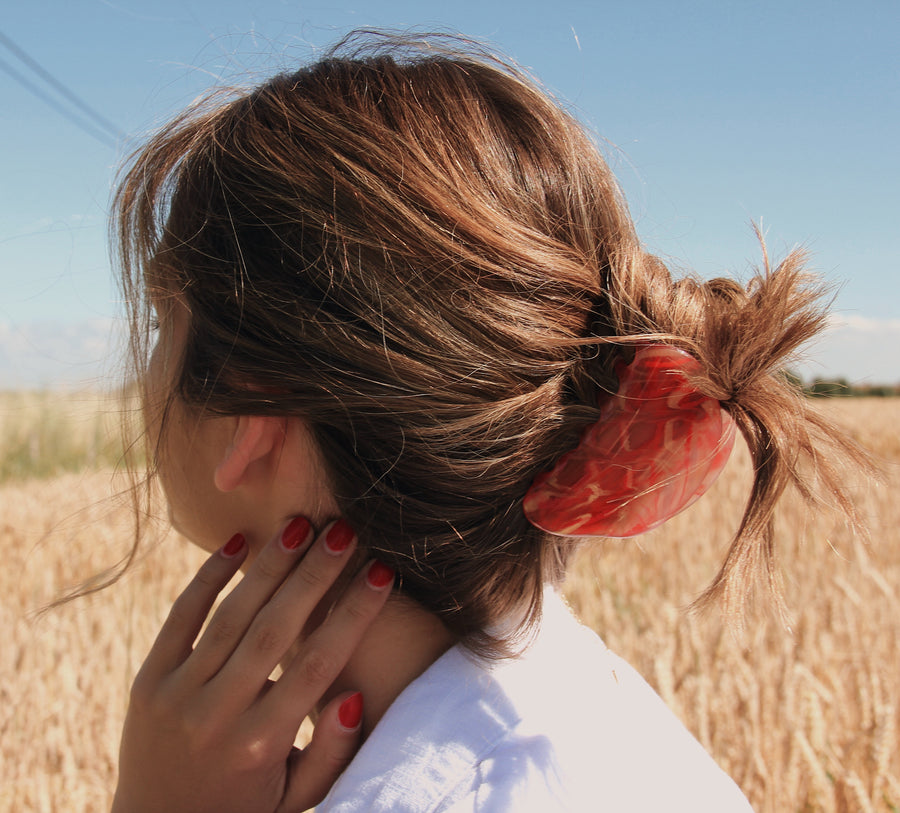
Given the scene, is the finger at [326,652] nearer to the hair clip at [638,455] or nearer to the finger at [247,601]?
the finger at [247,601]

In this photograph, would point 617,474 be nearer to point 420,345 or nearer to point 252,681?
point 420,345

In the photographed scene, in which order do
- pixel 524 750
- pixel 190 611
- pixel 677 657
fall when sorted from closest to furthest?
pixel 524 750 < pixel 190 611 < pixel 677 657

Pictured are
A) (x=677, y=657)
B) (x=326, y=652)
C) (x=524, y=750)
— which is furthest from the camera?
(x=677, y=657)

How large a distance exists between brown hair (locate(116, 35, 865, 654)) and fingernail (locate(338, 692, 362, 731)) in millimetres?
174

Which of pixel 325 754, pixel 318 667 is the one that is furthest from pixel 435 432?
pixel 325 754

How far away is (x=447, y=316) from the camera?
99 cm

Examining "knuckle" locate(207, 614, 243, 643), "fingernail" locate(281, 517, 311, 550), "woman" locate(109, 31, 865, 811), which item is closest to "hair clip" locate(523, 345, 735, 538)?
"woman" locate(109, 31, 865, 811)

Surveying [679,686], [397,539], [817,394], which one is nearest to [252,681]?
[397,539]

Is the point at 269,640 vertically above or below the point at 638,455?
below

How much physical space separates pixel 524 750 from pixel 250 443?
1.82ft

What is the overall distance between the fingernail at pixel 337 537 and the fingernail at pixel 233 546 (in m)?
0.23

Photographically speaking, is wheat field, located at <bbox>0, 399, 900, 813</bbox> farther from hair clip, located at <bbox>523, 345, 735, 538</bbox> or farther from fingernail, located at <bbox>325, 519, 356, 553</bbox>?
fingernail, located at <bbox>325, 519, 356, 553</bbox>

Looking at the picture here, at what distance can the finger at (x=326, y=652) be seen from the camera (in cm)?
107

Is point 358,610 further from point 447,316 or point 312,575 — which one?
point 447,316
